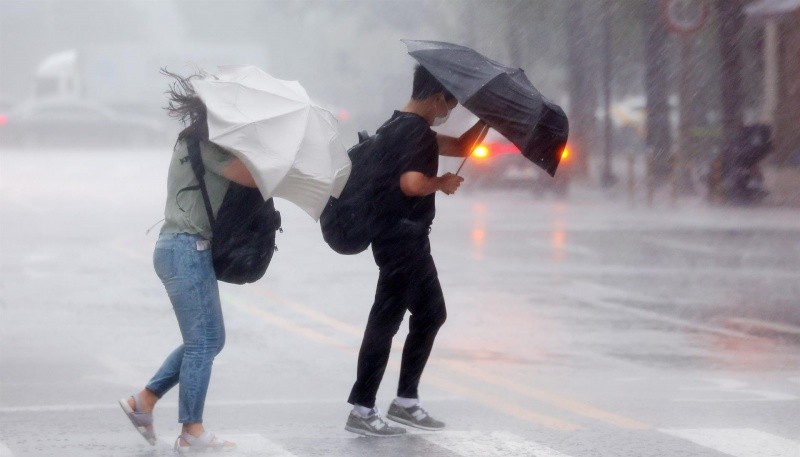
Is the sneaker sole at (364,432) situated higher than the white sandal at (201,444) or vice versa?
the sneaker sole at (364,432)

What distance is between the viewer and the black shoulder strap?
6586 mm

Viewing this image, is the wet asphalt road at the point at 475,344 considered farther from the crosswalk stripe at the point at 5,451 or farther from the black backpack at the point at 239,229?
the black backpack at the point at 239,229

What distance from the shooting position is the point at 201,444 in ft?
22.7

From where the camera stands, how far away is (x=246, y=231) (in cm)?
670

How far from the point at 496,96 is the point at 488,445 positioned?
1.57m

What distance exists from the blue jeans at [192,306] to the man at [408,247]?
2.64 ft

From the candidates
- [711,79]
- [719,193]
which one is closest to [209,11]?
[711,79]

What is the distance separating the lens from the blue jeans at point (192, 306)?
669 cm

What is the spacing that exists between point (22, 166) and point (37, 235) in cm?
1674

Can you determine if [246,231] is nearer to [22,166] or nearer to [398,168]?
[398,168]

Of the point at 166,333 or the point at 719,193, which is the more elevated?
the point at 719,193

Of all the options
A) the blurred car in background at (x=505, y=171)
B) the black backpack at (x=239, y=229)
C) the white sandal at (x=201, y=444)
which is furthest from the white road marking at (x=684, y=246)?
the black backpack at (x=239, y=229)

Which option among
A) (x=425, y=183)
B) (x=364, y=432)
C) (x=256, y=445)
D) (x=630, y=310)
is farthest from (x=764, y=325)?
(x=256, y=445)

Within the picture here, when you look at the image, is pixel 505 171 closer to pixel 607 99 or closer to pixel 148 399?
pixel 607 99
